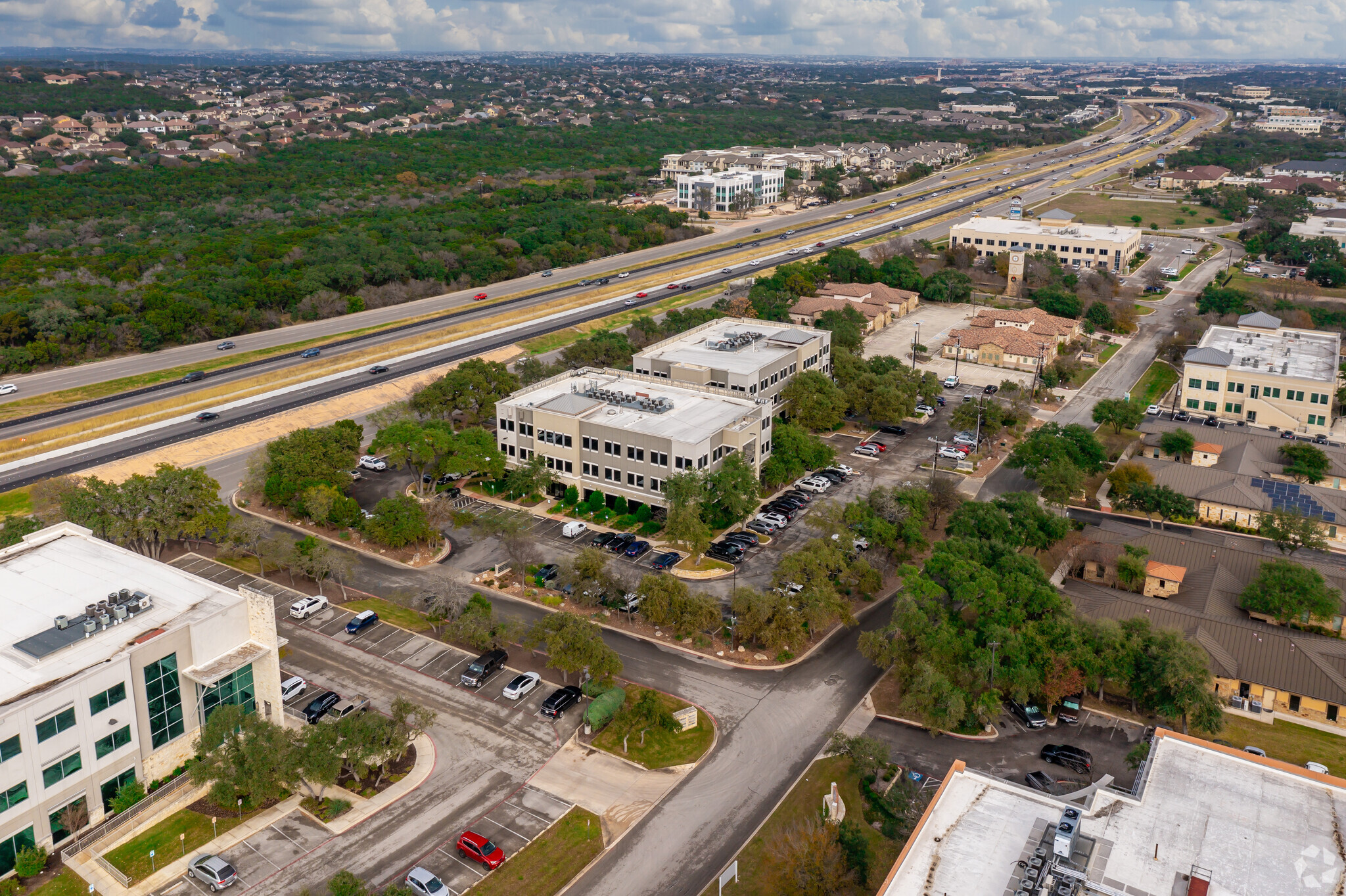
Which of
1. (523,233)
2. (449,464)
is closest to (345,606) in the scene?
(449,464)

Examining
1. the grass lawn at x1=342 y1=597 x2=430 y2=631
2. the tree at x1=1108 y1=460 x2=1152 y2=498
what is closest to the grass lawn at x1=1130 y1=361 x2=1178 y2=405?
the tree at x1=1108 y1=460 x2=1152 y2=498

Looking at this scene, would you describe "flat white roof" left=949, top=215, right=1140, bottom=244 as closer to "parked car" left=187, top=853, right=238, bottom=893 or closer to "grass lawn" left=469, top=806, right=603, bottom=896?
"grass lawn" left=469, top=806, right=603, bottom=896

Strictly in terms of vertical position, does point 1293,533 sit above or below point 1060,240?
below

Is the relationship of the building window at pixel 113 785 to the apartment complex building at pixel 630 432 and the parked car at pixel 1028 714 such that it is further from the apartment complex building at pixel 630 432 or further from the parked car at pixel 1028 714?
the parked car at pixel 1028 714

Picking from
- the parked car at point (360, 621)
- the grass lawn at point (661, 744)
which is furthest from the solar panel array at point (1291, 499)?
the parked car at point (360, 621)

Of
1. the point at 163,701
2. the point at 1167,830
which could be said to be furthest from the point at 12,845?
the point at 1167,830

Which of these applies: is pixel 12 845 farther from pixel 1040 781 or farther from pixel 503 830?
pixel 1040 781

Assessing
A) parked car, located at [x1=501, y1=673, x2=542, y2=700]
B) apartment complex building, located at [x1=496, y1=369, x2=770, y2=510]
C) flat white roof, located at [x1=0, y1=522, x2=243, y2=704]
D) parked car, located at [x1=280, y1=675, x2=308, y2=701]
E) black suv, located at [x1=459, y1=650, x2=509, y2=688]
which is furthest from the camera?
apartment complex building, located at [x1=496, y1=369, x2=770, y2=510]
